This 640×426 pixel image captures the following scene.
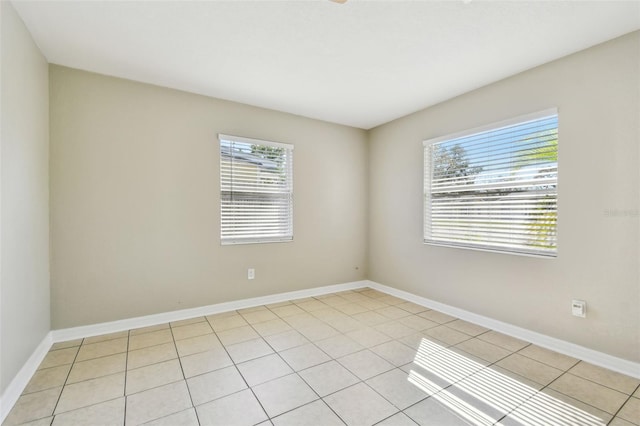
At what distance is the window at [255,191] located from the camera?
348 cm

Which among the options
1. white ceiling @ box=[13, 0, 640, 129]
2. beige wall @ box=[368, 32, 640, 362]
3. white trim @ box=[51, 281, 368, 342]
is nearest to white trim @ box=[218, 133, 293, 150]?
white ceiling @ box=[13, 0, 640, 129]

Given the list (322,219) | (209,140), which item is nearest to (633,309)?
(322,219)

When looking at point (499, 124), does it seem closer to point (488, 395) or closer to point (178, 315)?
point (488, 395)

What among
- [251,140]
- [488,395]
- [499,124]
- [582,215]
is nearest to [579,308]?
[582,215]

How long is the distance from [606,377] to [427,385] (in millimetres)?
1338

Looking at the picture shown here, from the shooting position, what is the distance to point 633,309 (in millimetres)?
2143

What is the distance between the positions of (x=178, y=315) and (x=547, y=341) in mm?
3603

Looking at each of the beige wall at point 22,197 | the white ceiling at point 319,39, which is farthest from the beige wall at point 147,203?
the white ceiling at point 319,39

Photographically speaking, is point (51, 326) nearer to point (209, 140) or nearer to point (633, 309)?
point (209, 140)

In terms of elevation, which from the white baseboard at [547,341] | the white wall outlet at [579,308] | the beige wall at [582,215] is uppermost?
the beige wall at [582,215]

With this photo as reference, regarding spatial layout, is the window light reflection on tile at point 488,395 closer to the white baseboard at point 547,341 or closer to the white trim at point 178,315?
the white baseboard at point 547,341

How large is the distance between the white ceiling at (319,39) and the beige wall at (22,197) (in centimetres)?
27

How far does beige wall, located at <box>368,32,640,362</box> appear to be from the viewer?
2162 millimetres

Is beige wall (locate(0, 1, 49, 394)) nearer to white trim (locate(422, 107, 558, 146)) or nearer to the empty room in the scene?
the empty room
